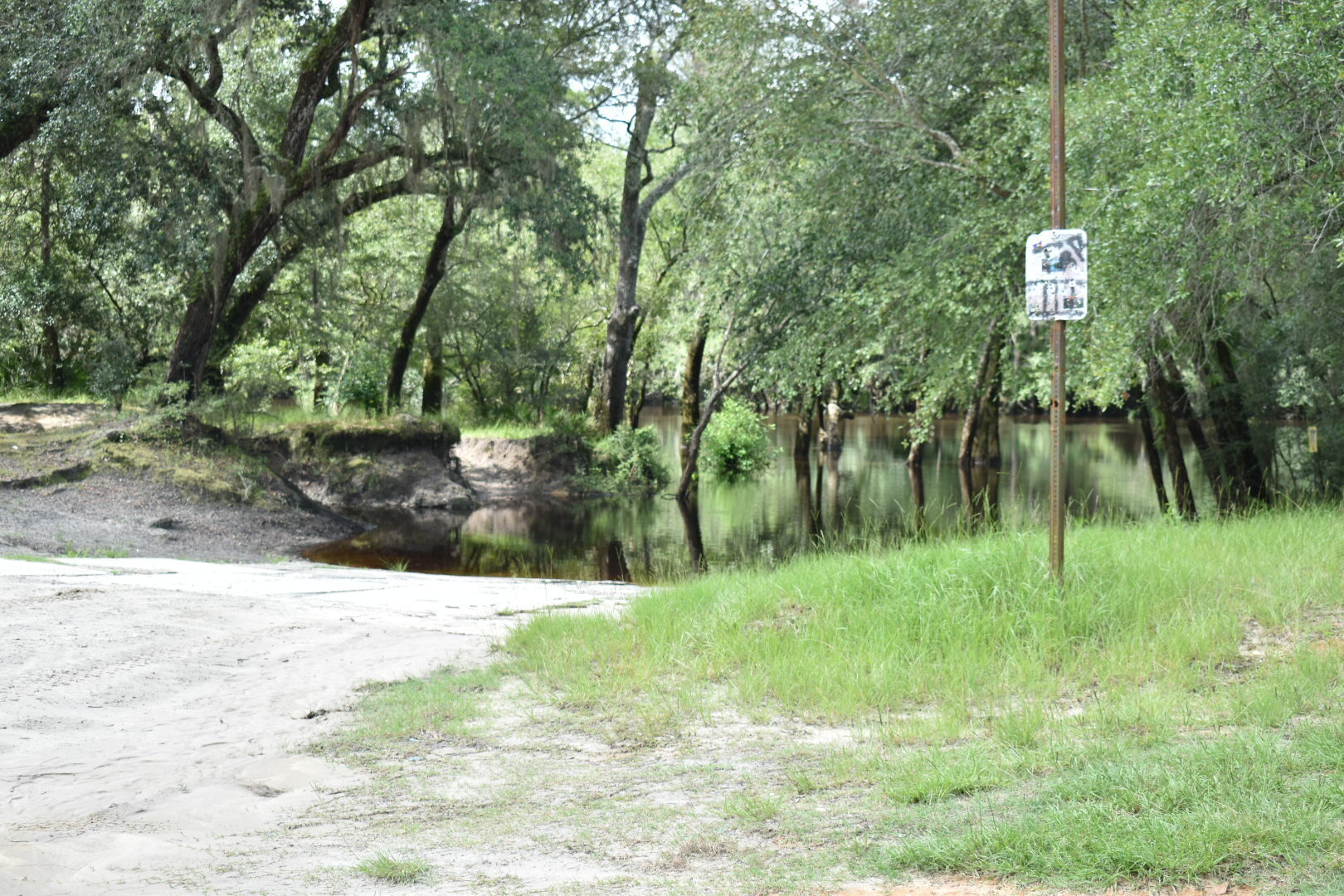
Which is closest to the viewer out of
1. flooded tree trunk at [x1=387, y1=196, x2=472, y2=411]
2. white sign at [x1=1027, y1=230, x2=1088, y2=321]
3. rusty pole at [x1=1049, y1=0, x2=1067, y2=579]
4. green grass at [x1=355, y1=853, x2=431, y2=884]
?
green grass at [x1=355, y1=853, x2=431, y2=884]

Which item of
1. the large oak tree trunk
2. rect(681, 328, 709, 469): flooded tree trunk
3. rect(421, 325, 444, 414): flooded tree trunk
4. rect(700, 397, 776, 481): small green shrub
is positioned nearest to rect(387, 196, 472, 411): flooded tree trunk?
rect(421, 325, 444, 414): flooded tree trunk

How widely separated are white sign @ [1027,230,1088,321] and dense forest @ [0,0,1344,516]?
2.44 metres

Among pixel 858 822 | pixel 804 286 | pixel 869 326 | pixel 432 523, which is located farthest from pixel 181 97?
pixel 858 822

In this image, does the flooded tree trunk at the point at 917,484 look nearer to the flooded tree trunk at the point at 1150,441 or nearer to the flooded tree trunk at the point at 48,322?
the flooded tree trunk at the point at 1150,441

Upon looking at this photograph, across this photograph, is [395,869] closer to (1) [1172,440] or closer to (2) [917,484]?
(1) [1172,440]

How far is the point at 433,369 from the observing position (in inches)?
1294

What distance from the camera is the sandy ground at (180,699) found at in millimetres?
4891

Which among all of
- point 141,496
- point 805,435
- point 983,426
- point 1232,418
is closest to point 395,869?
point 141,496

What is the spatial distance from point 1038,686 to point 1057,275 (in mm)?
2767

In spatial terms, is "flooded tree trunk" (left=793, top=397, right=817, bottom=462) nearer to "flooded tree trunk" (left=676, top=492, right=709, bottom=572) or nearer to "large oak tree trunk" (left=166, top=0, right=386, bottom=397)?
"flooded tree trunk" (left=676, top=492, right=709, bottom=572)

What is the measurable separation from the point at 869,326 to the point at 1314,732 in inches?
473

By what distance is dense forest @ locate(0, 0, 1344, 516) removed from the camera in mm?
10758

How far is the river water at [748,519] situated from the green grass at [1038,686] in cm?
206

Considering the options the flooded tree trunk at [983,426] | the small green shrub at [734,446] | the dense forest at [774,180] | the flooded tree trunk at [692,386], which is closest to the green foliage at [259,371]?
the dense forest at [774,180]
